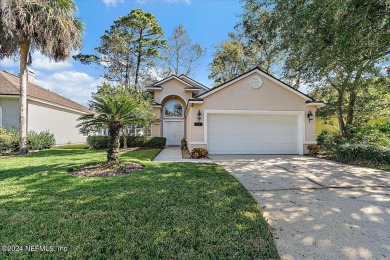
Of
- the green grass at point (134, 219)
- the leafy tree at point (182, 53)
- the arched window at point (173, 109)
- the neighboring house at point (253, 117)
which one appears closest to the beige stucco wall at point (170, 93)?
the arched window at point (173, 109)

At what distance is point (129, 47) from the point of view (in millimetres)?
22641

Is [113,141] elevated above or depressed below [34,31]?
below

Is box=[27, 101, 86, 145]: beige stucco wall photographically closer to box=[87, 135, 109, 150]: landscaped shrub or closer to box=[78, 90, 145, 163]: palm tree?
box=[87, 135, 109, 150]: landscaped shrub

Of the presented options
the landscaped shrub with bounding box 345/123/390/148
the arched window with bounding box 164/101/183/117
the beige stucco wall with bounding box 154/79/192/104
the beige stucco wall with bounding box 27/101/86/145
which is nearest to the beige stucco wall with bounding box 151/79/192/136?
the beige stucco wall with bounding box 154/79/192/104

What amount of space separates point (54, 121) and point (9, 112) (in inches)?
151

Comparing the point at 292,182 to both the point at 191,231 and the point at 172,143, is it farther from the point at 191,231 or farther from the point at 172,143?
the point at 172,143

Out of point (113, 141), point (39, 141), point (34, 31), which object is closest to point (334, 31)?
point (113, 141)

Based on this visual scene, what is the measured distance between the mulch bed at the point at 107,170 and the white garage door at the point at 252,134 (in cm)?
532

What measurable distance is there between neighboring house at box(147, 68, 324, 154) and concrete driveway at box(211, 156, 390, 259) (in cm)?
489

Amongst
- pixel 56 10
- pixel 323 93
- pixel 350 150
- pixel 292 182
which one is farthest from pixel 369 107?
pixel 56 10

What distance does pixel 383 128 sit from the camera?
11984 millimetres

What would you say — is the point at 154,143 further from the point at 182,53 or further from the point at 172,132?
the point at 182,53

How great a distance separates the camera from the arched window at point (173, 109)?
1919 centimetres

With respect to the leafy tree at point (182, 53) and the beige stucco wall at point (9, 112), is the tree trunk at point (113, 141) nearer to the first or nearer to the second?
the beige stucco wall at point (9, 112)
